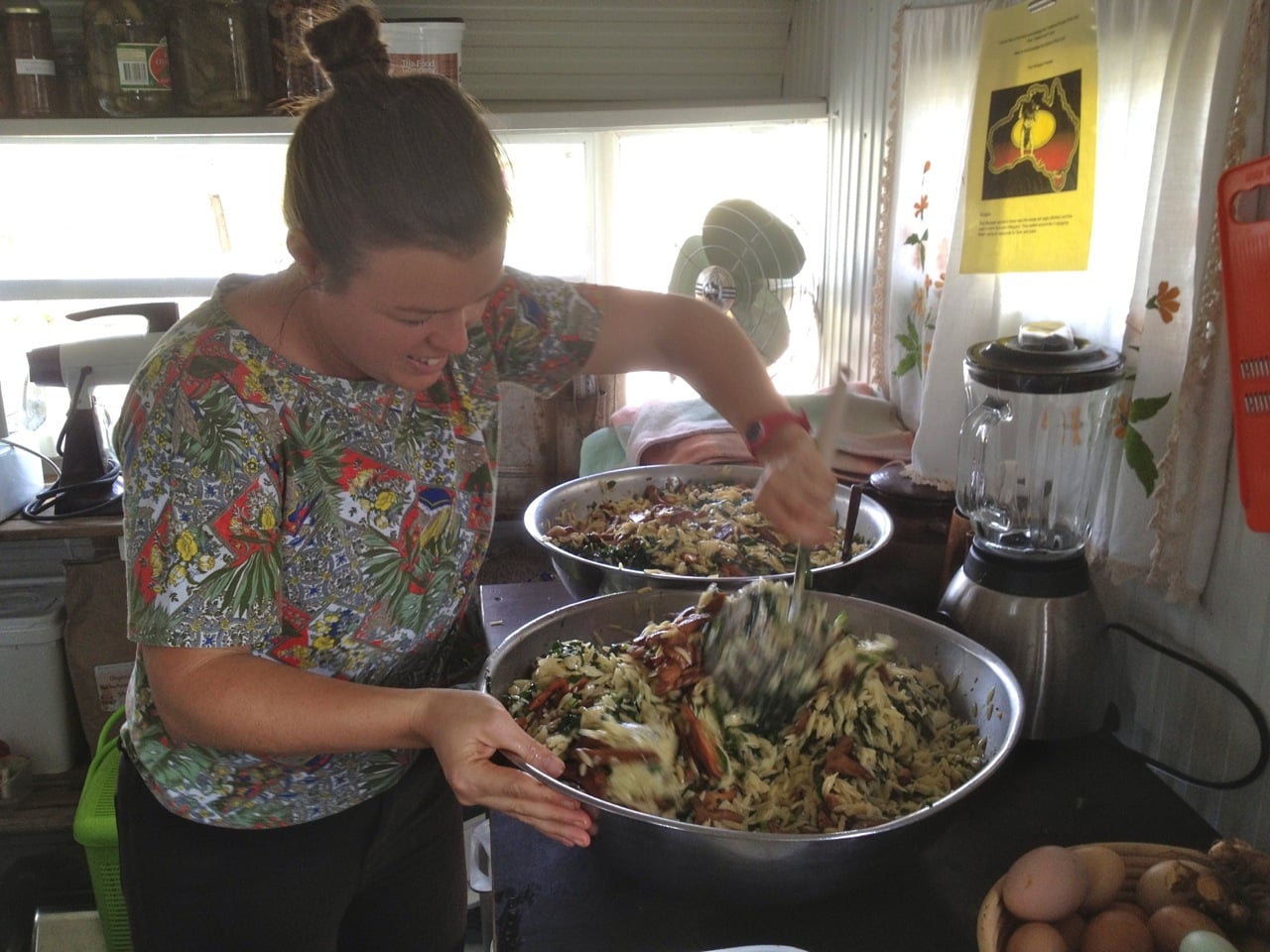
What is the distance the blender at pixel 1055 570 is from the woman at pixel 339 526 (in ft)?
1.15

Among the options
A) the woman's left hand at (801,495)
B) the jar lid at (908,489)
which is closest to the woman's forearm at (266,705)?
the woman's left hand at (801,495)

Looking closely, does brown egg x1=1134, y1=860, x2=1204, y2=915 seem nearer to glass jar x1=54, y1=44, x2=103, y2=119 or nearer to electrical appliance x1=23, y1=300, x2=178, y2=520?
electrical appliance x1=23, y1=300, x2=178, y2=520

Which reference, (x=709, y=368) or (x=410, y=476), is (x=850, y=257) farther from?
(x=410, y=476)

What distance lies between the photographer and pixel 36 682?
278 cm

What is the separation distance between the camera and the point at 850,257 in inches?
113

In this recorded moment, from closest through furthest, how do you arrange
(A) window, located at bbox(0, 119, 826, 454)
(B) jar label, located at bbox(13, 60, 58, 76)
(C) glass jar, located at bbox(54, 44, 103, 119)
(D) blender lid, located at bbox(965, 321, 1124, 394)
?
(D) blender lid, located at bbox(965, 321, 1124, 394), (B) jar label, located at bbox(13, 60, 58, 76), (C) glass jar, located at bbox(54, 44, 103, 119), (A) window, located at bbox(0, 119, 826, 454)

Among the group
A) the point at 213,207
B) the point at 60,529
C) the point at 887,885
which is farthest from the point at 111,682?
the point at 887,885

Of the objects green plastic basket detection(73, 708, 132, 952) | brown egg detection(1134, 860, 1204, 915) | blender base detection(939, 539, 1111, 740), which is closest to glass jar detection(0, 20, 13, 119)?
green plastic basket detection(73, 708, 132, 952)

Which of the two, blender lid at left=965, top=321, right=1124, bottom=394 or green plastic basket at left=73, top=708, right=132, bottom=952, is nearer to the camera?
blender lid at left=965, top=321, right=1124, bottom=394

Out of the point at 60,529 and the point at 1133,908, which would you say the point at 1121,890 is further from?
the point at 60,529

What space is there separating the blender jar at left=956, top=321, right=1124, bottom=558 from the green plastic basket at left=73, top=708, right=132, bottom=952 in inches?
76.7

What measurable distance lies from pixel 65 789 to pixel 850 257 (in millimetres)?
2845

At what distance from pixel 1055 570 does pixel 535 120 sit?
7.00 ft

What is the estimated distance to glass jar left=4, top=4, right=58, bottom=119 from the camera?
8.62ft
